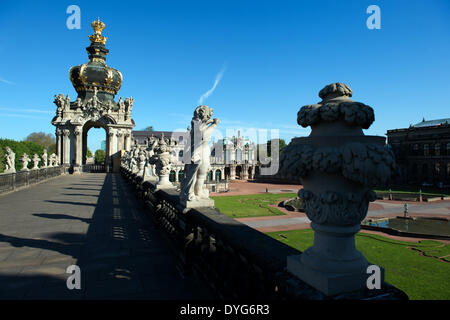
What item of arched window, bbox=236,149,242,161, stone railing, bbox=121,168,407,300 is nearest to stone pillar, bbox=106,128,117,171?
stone railing, bbox=121,168,407,300

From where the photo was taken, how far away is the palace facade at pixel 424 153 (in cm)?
5494

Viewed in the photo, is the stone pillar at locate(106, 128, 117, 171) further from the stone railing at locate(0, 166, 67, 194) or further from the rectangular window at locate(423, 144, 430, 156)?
the rectangular window at locate(423, 144, 430, 156)

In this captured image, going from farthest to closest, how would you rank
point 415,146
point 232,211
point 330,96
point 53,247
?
point 415,146 → point 232,211 → point 53,247 → point 330,96

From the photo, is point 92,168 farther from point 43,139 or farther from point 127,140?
point 43,139

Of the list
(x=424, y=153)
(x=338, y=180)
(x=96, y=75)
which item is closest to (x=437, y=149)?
(x=424, y=153)

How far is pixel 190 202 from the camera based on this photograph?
4.98 meters

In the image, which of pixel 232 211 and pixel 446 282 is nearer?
pixel 446 282

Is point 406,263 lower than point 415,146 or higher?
lower

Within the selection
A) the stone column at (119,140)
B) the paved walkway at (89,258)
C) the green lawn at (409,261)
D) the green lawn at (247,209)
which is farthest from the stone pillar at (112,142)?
the paved walkway at (89,258)

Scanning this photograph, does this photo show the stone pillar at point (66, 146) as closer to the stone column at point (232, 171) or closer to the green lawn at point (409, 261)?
the green lawn at point (409, 261)
